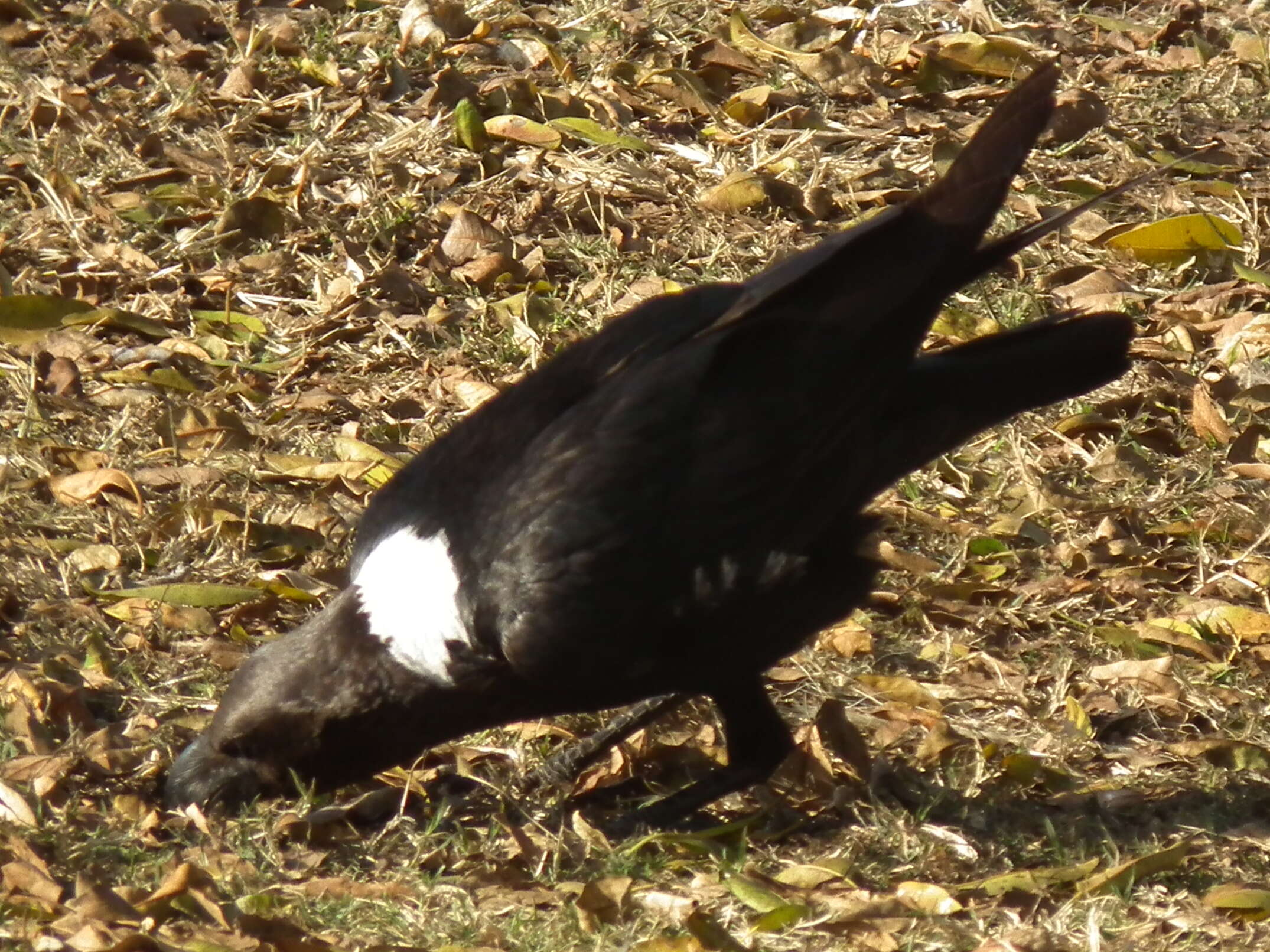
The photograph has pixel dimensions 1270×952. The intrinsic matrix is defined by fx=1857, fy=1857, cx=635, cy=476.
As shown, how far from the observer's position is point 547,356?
511cm

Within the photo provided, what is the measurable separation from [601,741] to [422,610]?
58 cm

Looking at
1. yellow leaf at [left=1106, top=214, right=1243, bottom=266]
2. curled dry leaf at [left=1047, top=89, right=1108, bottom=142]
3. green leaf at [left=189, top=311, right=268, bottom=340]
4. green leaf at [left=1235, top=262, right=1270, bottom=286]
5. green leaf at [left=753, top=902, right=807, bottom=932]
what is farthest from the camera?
curled dry leaf at [left=1047, top=89, right=1108, bottom=142]

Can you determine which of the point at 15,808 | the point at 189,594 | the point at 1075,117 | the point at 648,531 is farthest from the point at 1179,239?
the point at 15,808

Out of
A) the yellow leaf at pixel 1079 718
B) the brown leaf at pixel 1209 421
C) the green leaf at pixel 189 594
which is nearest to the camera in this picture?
the yellow leaf at pixel 1079 718

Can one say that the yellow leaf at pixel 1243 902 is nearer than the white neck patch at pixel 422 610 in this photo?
Yes

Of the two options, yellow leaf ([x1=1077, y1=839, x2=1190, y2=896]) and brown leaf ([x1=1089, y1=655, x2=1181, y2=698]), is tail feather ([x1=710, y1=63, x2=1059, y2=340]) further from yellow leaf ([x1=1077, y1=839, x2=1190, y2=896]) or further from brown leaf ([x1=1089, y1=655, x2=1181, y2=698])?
yellow leaf ([x1=1077, y1=839, x2=1190, y2=896])

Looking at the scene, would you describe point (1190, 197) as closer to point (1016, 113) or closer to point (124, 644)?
point (1016, 113)

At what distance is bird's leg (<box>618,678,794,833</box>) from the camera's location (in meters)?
3.72

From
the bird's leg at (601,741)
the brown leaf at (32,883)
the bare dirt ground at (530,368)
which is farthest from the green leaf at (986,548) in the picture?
the brown leaf at (32,883)

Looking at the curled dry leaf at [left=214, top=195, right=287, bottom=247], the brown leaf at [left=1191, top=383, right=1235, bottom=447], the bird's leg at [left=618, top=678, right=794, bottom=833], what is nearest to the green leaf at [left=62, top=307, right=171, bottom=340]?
the curled dry leaf at [left=214, top=195, right=287, bottom=247]

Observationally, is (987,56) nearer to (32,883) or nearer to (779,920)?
(779,920)

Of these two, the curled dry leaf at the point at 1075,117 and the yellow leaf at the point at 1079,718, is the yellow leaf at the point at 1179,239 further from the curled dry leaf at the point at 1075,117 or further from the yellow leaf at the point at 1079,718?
the yellow leaf at the point at 1079,718

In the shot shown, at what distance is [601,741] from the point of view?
12.9 ft

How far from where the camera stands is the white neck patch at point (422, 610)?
11.6 feet
